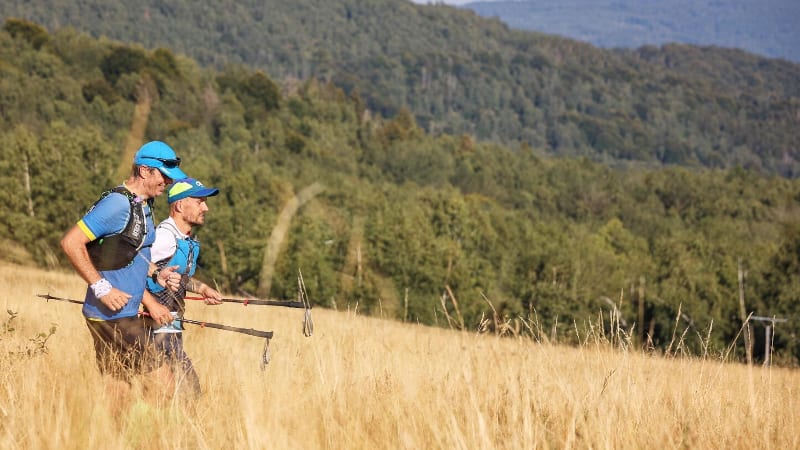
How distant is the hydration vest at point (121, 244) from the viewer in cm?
487

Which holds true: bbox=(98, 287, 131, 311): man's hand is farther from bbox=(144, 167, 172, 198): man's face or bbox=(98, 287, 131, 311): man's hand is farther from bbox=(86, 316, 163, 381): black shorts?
bbox=(144, 167, 172, 198): man's face

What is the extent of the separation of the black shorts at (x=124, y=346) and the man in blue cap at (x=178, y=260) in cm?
10

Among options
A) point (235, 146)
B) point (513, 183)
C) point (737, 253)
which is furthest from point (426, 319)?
point (513, 183)

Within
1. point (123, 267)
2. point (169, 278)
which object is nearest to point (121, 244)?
point (123, 267)

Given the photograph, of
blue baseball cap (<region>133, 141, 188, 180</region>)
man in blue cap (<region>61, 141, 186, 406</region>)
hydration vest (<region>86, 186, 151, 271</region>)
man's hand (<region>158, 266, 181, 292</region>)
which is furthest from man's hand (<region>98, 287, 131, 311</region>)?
blue baseball cap (<region>133, 141, 188, 180</region>)

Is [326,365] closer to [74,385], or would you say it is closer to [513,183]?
[74,385]

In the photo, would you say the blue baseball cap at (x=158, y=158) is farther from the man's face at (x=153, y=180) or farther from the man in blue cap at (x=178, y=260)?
the man in blue cap at (x=178, y=260)

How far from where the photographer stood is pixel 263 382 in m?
5.09

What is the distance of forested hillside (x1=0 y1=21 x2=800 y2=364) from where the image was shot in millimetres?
56969

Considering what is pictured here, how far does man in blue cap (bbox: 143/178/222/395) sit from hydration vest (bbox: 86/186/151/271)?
29 cm

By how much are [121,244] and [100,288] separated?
0.28 meters

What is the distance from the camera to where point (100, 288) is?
476 cm

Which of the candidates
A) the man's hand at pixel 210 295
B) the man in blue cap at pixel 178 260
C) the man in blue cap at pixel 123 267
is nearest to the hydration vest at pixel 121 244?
the man in blue cap at pixel 123 267

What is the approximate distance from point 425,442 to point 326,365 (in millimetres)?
1984
